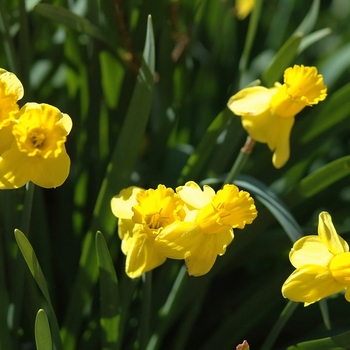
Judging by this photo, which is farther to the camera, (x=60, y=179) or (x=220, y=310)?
(x=220, y=310)

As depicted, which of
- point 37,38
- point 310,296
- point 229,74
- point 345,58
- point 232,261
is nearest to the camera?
point 310,296

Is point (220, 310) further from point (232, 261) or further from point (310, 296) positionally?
point (310, 296)

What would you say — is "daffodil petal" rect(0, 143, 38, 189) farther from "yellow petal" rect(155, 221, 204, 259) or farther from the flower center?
the flower center

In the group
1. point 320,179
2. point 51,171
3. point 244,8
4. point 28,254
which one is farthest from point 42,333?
point 244,8

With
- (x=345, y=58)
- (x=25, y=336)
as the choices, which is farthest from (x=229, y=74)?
(x=25, y=336)

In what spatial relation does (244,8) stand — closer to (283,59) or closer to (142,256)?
(283,59)

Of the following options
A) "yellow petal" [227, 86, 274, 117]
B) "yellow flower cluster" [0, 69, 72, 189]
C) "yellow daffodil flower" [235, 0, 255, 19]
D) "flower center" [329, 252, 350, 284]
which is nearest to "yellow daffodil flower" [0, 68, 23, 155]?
"yellow flower cluster" [0, 69, 72, 189]

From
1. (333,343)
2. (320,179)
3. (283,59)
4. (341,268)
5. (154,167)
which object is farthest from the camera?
(154,167)
